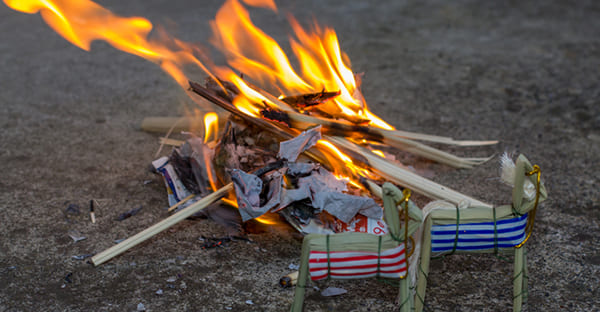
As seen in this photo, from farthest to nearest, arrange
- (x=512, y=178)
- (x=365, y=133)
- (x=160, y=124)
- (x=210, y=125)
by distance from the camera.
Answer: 1. (x=160, y=124)
2. (x=210, y=125)
3. (x=365, y=133)
4. (x=512, y=178)

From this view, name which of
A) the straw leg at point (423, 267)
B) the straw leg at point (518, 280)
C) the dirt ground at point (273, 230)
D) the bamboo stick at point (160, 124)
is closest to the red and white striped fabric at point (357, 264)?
the straw leg at point (423, 267)

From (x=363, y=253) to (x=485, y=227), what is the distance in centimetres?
57

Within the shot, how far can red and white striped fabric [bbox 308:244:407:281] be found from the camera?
6.71 ft

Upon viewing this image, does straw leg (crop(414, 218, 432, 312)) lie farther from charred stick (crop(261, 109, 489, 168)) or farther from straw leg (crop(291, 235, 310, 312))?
charred stick (crop(261, 109, 489, 168))

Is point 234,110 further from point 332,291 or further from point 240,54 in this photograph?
point 332,291

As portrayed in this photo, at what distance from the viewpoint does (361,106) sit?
11.1 ft

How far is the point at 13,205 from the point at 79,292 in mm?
1091

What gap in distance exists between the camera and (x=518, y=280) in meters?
2.32

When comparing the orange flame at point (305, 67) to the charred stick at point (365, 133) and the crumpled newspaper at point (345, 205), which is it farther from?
the crumpled newspaper at point (345, 205)

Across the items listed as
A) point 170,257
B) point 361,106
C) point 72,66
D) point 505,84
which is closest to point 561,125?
point 505,84

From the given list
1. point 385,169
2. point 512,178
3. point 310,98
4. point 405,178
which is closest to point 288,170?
point 310,98

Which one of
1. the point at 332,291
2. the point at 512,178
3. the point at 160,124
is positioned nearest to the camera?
the point at 512,178

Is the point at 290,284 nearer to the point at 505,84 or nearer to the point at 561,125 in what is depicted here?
the point at 561,125

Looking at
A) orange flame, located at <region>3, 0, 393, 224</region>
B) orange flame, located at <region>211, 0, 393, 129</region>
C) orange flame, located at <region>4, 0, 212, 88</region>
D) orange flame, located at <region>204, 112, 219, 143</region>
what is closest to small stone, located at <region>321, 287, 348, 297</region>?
orange flame, located at <region>3, 0, 393, 224</region>
